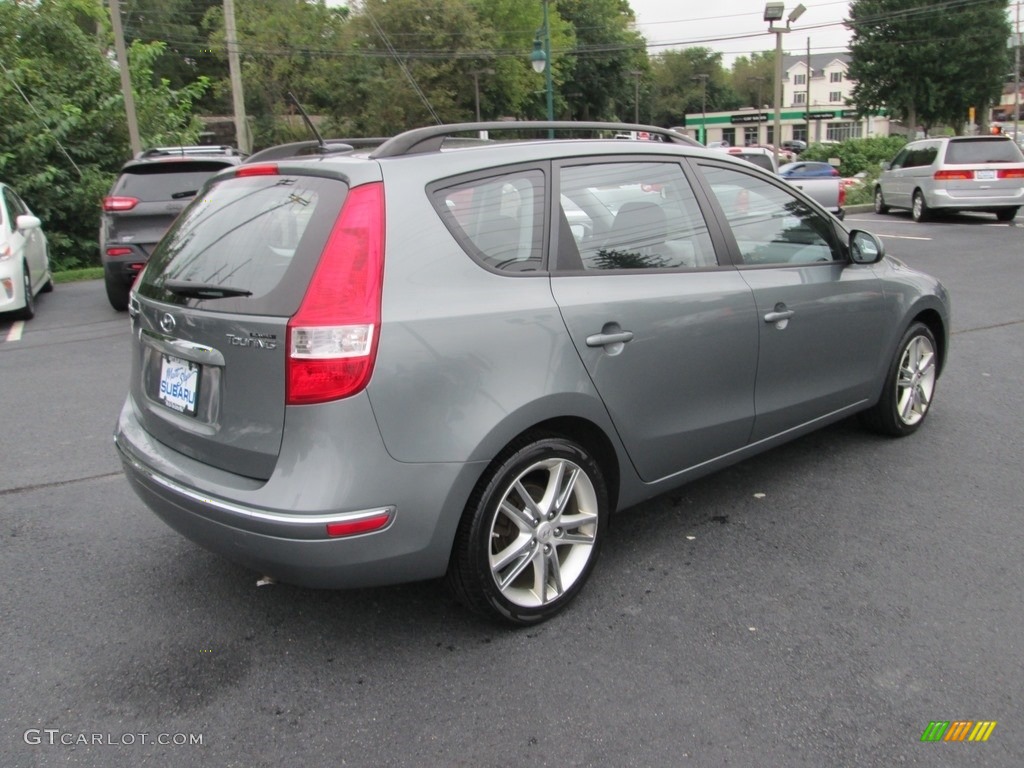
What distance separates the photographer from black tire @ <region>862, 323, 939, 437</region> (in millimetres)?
4750

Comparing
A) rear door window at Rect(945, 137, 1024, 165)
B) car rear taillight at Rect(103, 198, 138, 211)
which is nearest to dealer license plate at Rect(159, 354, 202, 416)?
car rear taillight at Rect(103, 198, 138, 211)

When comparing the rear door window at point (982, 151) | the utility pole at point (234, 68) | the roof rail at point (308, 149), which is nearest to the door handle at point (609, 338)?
the roof rail at point (308, 149)

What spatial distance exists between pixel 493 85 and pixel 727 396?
5341 cm

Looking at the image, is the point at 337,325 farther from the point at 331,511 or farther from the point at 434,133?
the point at 434,133

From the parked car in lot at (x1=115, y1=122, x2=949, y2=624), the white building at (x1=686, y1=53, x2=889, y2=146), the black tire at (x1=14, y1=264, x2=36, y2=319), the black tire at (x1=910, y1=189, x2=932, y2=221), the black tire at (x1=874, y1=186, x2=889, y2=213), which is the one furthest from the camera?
the white building at (x1=686, y1=53, x2=889, y2=146)

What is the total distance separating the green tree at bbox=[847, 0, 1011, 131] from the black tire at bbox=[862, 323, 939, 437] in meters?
50.4

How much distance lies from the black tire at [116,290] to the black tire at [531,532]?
7.70 m

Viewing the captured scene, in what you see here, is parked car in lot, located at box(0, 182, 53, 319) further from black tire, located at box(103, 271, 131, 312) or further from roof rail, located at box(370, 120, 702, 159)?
roof rail, located at box(370, 120, 702, 159)

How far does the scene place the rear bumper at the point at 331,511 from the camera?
8.46ft

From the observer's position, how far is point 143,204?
914cm

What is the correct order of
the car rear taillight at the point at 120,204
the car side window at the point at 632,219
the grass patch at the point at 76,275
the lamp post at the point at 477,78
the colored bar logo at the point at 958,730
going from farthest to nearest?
the lamp post at the point at 477,78 → the grass patch at the point at 76,275 → the car rear taillight at the point at 120,204 → the car side window at the point at 632,219 → the colored bar logo at the point at 958,730

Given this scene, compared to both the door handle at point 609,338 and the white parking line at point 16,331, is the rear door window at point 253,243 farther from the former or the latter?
the white parking line at point 16,331

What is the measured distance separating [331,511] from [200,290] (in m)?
0.93

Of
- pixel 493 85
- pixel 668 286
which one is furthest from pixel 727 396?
pixel 493 85
